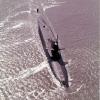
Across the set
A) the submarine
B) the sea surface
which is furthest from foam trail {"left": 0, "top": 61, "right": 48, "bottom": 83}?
the submarine

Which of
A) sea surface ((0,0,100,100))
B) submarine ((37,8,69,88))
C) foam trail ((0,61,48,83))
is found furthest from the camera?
foam trail ((0,61,48,83))

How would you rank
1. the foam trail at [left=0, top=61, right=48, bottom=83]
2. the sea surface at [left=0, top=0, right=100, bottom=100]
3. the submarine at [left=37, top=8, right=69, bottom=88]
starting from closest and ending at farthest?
the sea surface at [left=0, top=0, right=100, bottom=100]
the submarine at [left=37, top=8, right=69, bottom=88]
the foam trail at [left=0, top=61, right=48, bottom=83]

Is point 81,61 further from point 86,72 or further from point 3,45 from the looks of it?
point 3,45

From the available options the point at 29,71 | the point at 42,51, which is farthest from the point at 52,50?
the point at 29,71

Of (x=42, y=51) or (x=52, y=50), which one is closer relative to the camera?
(x=52, y=50)

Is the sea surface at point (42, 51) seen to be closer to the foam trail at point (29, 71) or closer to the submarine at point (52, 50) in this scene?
the foam trail at point (29, 71)

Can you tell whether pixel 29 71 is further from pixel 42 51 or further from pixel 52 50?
pixel 42 51

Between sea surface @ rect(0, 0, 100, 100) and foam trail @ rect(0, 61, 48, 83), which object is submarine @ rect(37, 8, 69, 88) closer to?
sea surface @ rect(0, 0, 100, 100)

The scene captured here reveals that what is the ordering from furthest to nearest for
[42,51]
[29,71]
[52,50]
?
[42,51] → [29,71] → [52,50]

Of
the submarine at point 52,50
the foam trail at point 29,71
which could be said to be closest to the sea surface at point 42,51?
the foam trail at point 29,71
